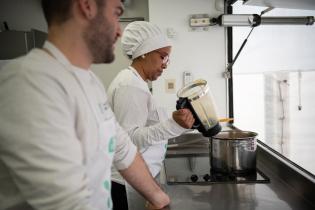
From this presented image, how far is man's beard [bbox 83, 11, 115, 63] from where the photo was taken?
1.97 ft

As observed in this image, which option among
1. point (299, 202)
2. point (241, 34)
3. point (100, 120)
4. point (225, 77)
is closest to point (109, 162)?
point (100, 120)

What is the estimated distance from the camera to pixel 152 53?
129cm

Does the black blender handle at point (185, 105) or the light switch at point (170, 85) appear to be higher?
the light switch at point (170, 85)

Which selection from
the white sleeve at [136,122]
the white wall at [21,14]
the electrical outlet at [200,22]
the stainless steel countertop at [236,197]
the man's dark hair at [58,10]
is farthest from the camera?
the white wall at [21,14]

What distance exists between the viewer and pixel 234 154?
3.84ft

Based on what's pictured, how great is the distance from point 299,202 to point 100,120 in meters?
0.74

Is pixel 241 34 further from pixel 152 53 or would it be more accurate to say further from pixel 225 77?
pixel 152 53

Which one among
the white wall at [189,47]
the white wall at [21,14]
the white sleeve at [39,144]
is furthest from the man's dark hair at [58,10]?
the white wall at [21,14]

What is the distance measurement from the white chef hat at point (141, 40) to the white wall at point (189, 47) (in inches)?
36.3

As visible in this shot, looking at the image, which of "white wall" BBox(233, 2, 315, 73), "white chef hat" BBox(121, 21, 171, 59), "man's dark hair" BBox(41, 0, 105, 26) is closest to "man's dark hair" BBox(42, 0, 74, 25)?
"man's dark hair" BBox(41, 0, 105, 26)

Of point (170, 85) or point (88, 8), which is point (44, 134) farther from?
point (170, 85)

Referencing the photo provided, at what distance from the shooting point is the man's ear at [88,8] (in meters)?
0.58

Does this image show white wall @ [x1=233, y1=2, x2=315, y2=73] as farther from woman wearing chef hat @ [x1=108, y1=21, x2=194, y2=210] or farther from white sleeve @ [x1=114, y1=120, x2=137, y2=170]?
white sleeve @ [x1=114, y1=120, x2=137, y2=170]

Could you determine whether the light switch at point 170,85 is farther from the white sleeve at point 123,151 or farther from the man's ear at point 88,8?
the man's ear at point 88,8
